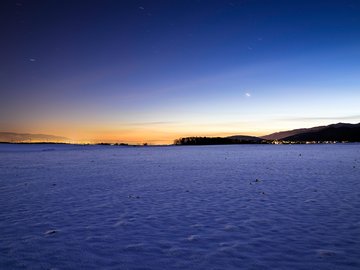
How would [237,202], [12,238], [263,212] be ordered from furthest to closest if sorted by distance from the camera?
[237,202] < [263,212] < [12,238]

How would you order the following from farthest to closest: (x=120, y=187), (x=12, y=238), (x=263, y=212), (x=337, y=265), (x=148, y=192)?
(x=120, y=187)
(x=148, y=192)
(x=263, y=212)
(x=12, y=238)
(x=337, y=265)

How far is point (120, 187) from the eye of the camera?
17078mm

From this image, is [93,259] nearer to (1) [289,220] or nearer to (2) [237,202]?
(1) [289,220]

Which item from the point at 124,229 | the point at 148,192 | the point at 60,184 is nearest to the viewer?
the point at 124,229

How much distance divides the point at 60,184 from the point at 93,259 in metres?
12.6

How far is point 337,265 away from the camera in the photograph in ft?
21.1

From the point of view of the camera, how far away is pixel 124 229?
9.05 m

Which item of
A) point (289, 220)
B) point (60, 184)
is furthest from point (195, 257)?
point (60, 184)

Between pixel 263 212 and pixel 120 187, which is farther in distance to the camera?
pixel 120 187

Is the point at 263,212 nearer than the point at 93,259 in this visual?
No

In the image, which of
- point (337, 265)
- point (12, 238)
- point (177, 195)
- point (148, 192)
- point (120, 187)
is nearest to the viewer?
point (337, 265)

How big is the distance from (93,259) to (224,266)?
2.93m

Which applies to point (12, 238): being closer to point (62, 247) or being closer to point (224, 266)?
point (62, 247)

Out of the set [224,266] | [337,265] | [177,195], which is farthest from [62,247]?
[177,195]
